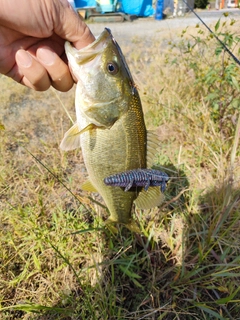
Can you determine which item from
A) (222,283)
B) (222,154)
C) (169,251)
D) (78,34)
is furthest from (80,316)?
(222,154)

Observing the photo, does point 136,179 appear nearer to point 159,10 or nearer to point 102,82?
point 102,82

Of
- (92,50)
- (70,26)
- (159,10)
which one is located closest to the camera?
(92,50)

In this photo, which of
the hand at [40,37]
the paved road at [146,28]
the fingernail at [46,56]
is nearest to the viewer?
the hand at [40,37]

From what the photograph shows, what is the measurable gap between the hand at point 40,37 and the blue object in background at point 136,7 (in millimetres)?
16901

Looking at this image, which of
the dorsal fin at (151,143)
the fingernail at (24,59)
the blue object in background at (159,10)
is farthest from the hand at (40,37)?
the blue object in background at (159,10)

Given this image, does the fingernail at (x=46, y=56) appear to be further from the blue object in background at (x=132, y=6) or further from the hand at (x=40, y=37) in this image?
the blue object in background at (x=132, y=6)

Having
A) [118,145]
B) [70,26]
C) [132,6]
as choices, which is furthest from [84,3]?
[118,145]

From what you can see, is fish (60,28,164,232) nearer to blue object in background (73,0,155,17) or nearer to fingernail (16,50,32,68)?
fingernail (16,50,32,68)

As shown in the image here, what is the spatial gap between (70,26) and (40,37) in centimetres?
23

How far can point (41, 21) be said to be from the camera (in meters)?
1.48

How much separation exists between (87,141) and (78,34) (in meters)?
A: 0.60

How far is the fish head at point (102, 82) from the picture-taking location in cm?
136

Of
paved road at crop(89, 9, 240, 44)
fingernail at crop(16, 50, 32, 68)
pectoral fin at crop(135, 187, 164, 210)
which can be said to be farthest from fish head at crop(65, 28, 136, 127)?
paved road at crop(89, 9, 240, 44)

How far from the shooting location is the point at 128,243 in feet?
6.25
